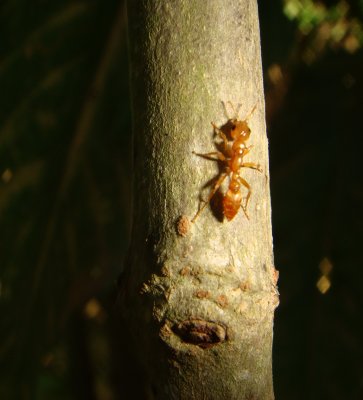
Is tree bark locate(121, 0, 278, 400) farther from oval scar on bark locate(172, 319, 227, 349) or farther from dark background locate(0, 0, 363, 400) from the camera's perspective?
dark background locate(0, 0, 363, 400)

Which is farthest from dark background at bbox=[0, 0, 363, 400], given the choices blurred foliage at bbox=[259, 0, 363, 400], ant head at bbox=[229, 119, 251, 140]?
ant head at bbox=[229, 119, 251, 140]

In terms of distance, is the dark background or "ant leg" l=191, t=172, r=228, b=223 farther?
the dark background

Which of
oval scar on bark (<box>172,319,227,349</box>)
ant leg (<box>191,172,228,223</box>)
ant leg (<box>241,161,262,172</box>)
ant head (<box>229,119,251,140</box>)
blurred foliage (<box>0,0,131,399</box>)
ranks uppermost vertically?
blurred foliage (<box>0,0,131,399</box>)

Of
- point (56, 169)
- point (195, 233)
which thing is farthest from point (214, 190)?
point (56, 169)

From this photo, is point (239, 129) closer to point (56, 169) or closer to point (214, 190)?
point (214, 190)

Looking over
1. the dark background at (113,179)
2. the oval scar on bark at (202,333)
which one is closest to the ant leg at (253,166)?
the oval scar on bark at (202,333)

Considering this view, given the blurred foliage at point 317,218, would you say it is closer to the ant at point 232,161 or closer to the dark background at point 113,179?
the dark background at point 113,179

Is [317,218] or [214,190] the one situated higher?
[317,218]
